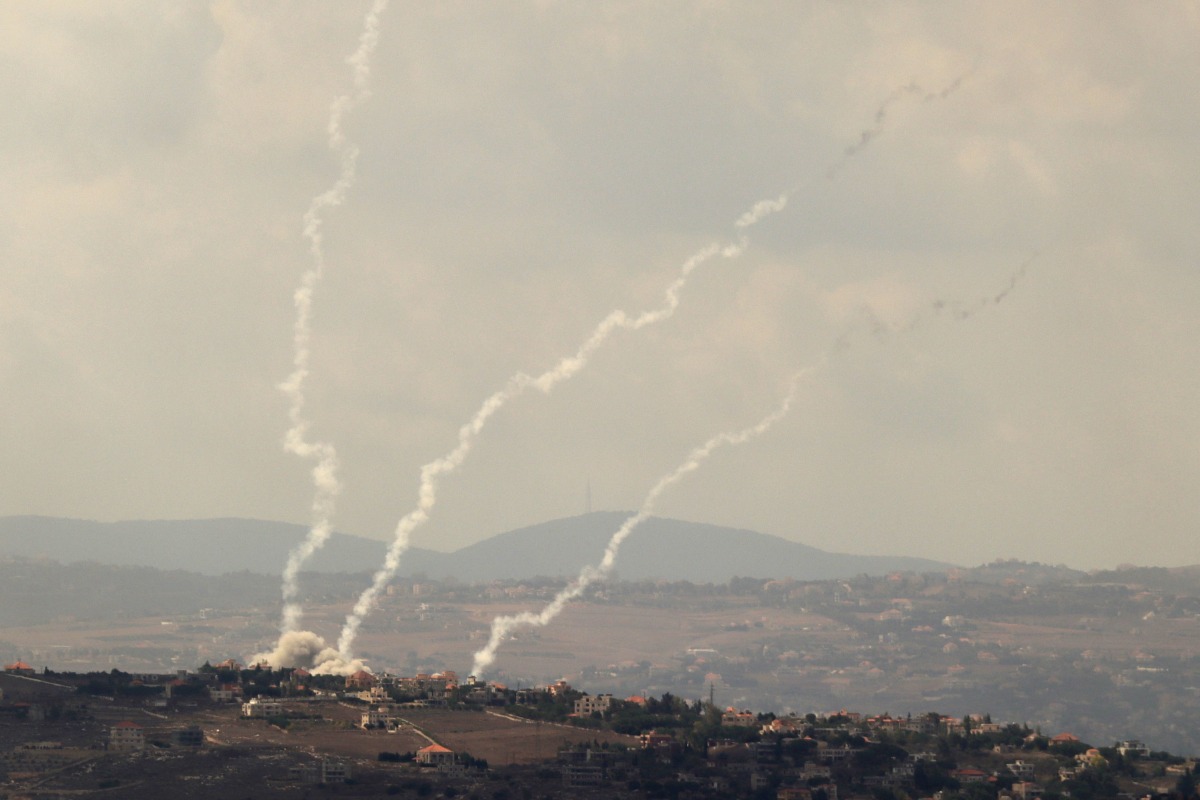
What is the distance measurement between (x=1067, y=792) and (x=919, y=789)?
1230cm

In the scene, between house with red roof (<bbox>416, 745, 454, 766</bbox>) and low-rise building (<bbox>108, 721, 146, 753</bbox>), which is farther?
low-rise building (<bbox>108, 721, 146, 753</bbox>)

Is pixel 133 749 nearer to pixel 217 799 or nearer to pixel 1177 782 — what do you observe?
pixel 217 799

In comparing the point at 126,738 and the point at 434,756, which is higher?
the point at 126,738

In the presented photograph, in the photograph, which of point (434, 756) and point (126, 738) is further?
point (126, 738)

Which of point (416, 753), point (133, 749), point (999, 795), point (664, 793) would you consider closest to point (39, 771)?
point (133, 749)

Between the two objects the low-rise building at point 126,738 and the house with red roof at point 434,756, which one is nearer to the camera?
the house with red roof at point 434,756

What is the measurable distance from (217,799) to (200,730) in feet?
76.4

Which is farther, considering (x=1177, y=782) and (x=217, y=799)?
(x=1177, y=782)

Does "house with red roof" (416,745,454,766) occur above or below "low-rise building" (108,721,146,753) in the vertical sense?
below

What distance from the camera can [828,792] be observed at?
612ft

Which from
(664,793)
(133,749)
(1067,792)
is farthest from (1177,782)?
(133,749)

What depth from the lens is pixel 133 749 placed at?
616 ft

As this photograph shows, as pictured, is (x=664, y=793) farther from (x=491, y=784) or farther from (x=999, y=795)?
(x=999, y=795)

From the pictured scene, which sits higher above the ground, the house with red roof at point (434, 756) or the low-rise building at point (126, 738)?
the low-rise building at point (126, 738)
